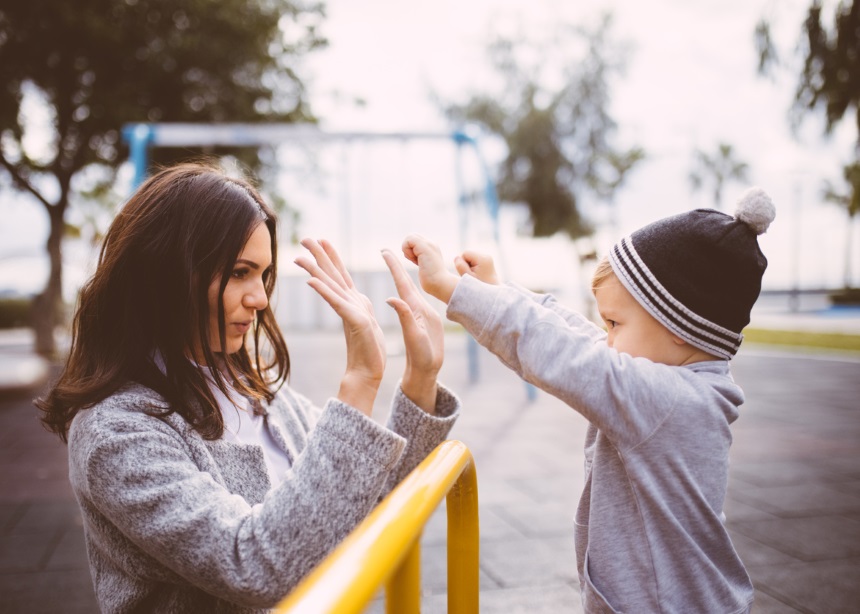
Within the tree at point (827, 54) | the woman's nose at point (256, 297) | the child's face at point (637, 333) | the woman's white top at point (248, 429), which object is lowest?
the woman's white top at point (248, 429)

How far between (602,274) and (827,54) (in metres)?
7.08

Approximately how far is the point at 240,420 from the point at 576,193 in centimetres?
1609

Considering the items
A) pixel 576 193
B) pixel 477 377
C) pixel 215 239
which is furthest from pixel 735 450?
pixel 576 193

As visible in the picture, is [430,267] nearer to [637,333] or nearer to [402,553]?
[637,333]

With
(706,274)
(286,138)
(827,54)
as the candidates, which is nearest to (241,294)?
(706,274)

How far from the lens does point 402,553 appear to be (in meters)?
0.77

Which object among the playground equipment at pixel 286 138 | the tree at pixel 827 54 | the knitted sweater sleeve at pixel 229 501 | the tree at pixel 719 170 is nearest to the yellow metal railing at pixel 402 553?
the knitted sweater sleeve at pixel 229 501

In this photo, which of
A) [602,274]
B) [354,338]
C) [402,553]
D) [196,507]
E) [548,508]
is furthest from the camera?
[548,508]

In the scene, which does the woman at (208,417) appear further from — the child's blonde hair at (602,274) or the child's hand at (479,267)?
the child's blonde hair at (602,274)

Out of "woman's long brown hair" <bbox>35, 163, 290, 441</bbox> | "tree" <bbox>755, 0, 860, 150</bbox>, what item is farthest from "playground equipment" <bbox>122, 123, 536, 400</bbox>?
"woman's long brown hair" <bbox>35, 163, 290, 441</bbox>

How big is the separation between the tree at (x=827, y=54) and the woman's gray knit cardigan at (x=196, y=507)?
730 cm

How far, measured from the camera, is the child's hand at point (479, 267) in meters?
1.45

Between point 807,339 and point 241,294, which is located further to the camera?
point 807,339

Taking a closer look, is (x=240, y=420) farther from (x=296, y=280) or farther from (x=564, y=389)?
(x=296, y=280)
